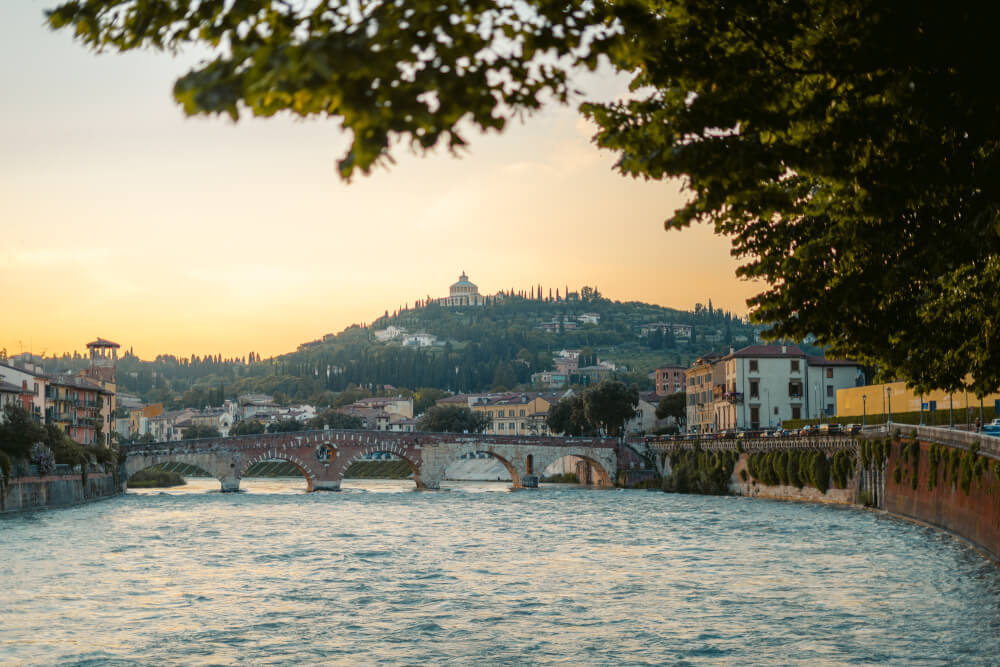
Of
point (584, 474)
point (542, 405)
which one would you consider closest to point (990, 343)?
point (584, 474)

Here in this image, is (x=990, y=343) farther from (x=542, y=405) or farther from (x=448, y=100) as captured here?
(x=542, y=405)

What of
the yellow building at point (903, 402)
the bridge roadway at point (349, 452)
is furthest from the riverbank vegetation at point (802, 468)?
the bridge roadway at point (349, 452)

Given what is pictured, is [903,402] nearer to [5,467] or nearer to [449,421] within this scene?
[5,467]

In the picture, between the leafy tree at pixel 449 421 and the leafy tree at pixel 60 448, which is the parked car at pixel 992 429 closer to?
the leafy tree at pixel 60 448

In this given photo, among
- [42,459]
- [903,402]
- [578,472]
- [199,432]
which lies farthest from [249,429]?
[903,402]

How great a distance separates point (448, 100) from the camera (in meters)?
5.48

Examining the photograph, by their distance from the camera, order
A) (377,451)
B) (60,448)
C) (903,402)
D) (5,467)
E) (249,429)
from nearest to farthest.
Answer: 1. (5,467)
2. (903,402)
3. (60,448)
4. (377,451)
5. (249,429)

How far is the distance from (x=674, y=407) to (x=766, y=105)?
356ft

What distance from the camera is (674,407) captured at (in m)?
116

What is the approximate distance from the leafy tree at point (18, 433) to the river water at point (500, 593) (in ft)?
44.7

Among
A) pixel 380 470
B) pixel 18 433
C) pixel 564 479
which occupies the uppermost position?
pixel 18 433

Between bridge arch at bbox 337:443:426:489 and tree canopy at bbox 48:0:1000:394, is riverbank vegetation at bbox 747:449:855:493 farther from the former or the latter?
tree canopy at bbox 48:0:1000:394

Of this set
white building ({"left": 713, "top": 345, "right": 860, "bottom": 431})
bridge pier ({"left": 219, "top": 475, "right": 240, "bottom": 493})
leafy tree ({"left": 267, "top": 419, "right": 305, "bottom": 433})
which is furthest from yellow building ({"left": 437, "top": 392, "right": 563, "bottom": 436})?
bridge pier ({"left": 219, "top": 475, "right": 240, "bottom": 493})

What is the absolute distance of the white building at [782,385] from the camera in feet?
281
